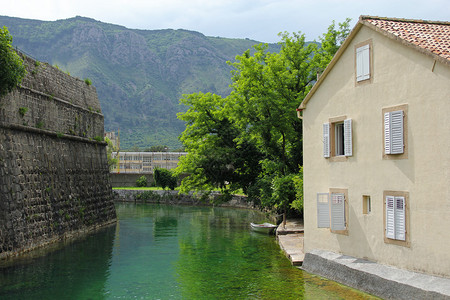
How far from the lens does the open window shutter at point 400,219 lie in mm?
13125

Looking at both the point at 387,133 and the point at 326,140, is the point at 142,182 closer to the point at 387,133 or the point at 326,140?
the point at 326,140

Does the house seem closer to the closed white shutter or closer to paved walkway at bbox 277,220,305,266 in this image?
the closed white shutter

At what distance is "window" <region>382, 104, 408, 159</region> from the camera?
1323cm

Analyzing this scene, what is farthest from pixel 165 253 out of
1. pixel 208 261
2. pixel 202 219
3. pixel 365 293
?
pixel 202 219

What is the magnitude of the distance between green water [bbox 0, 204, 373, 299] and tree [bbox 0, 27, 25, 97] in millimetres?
→ 6594

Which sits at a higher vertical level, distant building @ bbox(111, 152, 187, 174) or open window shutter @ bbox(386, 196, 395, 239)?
distant building @ bbox(111, 152, 187, 174)

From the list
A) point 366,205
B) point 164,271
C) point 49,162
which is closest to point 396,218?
point 366,205

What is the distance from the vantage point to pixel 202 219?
38500 millimetres

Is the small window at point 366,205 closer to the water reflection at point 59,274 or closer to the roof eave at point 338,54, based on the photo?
the roof eave at point 338,54

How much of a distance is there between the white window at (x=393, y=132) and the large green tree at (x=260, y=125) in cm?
878

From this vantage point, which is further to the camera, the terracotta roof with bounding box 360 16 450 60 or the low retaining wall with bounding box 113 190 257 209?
the low retaining wall with bounding box 113 190 257 209

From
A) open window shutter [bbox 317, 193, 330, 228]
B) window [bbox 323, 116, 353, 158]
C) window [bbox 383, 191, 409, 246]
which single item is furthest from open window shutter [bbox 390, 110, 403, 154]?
open window shutter [bbox 317, 193, 330, 228]

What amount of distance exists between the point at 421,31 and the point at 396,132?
335 cm

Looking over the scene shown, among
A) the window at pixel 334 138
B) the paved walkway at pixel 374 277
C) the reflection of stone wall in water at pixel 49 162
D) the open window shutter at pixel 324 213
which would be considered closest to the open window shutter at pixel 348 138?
the window at pixel 334 138
